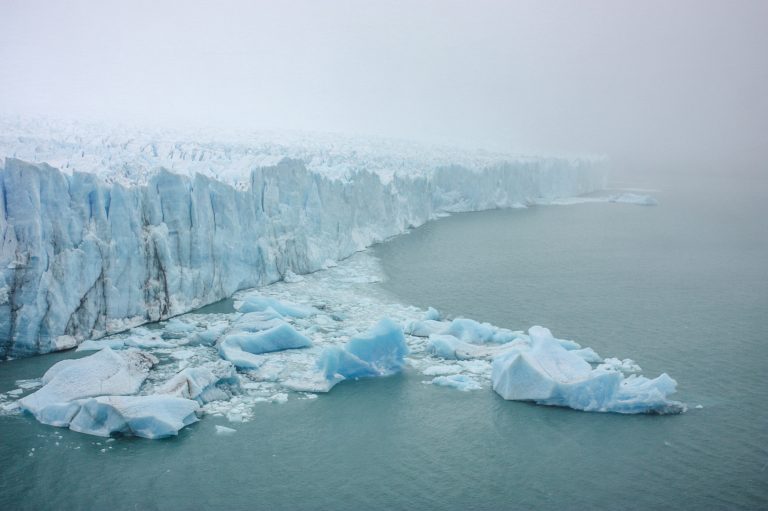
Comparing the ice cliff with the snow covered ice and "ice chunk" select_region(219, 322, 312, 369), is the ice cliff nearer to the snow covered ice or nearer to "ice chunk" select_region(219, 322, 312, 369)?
the snow covered ice

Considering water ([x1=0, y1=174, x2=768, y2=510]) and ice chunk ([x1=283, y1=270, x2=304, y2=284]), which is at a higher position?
ice chunk ([x1=283, y1=270, x2=304, y2=284])

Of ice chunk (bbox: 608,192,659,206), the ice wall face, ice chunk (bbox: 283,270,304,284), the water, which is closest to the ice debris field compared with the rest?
the water

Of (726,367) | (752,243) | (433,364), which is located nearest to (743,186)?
(752,243)

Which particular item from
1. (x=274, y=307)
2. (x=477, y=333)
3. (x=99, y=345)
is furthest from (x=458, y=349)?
(x=99, y=345)

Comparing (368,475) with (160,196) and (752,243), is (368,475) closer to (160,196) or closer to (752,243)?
(160,196)

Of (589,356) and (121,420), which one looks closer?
(121,420)

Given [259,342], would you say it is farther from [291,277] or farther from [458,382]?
[291,277]

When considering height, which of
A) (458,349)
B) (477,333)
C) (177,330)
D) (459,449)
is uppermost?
(477,333)
